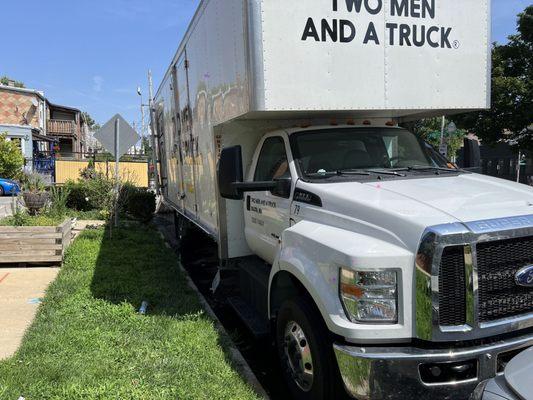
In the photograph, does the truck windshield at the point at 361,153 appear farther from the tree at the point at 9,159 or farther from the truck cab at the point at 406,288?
the tree at the point at 9,159

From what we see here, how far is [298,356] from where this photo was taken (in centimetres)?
355

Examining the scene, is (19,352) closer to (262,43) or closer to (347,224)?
(347,224)

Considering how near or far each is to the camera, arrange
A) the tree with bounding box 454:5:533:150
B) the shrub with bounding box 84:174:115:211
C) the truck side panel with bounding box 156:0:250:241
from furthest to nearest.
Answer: the tree with bounding box 454:5:533:150 → the shrub with bounding box 84:174:115:211 → the truck side panel with bounding box 156:0:250:241

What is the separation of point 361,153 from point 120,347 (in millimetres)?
2821

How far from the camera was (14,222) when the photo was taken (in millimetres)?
8727

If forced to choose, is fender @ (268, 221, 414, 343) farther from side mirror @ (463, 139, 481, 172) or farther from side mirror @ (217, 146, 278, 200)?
side mirror @ (463, 139, 481, 172)

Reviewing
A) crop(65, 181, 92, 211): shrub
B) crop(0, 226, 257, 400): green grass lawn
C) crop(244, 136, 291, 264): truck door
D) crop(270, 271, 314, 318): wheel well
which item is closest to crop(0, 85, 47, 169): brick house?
crop(65, 181, 92, 211): shrub

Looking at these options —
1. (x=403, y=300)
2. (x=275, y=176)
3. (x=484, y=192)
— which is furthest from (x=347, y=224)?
(x=275, y=176)

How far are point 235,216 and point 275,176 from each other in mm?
1084

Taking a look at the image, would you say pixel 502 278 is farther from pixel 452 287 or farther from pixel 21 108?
pixel 21 108

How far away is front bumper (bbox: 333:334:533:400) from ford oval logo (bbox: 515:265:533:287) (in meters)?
0.39

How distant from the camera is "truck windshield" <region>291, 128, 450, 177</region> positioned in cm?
439

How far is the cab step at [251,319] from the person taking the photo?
435 centimetres

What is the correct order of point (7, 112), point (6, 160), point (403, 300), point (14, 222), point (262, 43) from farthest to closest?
point (7, 112) < point (6, 160) < point (14, 222) < point (262, 43) < point (403, 300)
